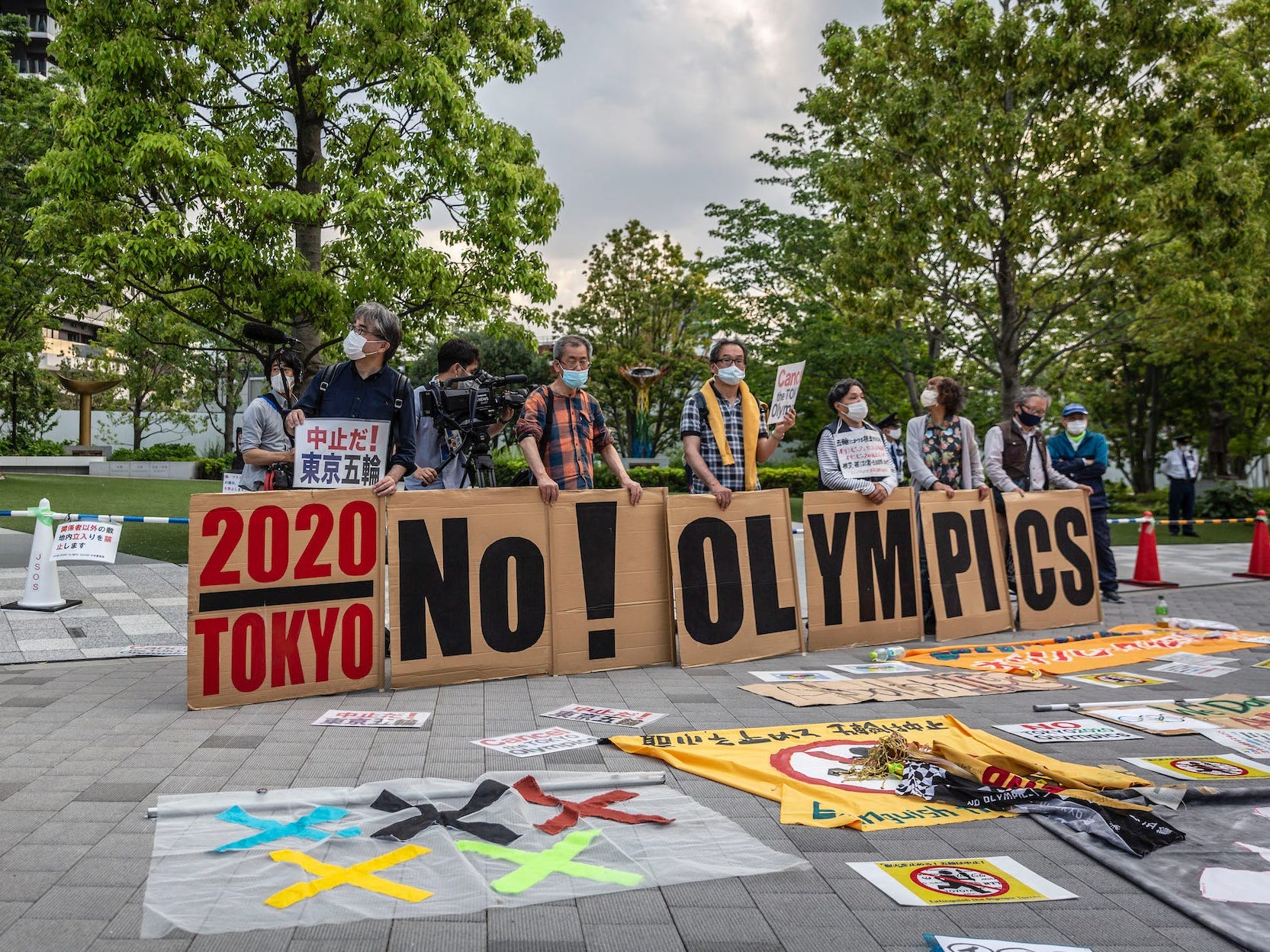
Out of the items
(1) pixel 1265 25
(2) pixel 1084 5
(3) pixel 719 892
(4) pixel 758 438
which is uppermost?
(1) pixel 1265 25

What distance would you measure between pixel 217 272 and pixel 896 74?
39.5 feet

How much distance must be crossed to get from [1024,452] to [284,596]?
22.0ft

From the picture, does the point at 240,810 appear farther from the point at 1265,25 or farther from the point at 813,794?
the point at 1265,25

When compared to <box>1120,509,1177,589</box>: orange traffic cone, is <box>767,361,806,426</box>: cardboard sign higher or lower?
higher

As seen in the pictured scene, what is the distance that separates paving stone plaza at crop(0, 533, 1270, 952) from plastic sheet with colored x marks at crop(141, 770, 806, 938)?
0.08 metres

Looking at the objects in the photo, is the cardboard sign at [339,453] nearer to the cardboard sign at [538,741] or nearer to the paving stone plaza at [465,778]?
the paving stone plaza at [465,778]

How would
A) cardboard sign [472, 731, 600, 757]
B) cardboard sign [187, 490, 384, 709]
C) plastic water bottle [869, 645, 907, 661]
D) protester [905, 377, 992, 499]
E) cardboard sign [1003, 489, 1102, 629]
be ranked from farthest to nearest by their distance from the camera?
cardboard sign [1003, 489, 1102, 629] < protester [905, 377, 992, 499] < plastic water bottle [869, 645, 907, 661] < cardboard sign [187, 490, 384, 709] < cardboard sign [472, 731, 600, 757]

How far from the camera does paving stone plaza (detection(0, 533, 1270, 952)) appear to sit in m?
2.64

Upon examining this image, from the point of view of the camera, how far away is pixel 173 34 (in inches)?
469

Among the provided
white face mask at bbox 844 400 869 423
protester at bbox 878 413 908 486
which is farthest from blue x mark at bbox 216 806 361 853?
protester at bbox 878 413 908 486

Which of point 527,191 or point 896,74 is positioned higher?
point 896,74

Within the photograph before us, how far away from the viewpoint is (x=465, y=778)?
4023mm

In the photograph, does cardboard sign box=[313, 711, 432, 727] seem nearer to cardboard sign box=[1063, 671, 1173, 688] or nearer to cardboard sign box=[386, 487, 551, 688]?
cardboard sign box=[386, 487, 551, 688]

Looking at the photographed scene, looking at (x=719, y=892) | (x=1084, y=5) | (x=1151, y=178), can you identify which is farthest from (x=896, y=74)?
(x=719, y=892)
